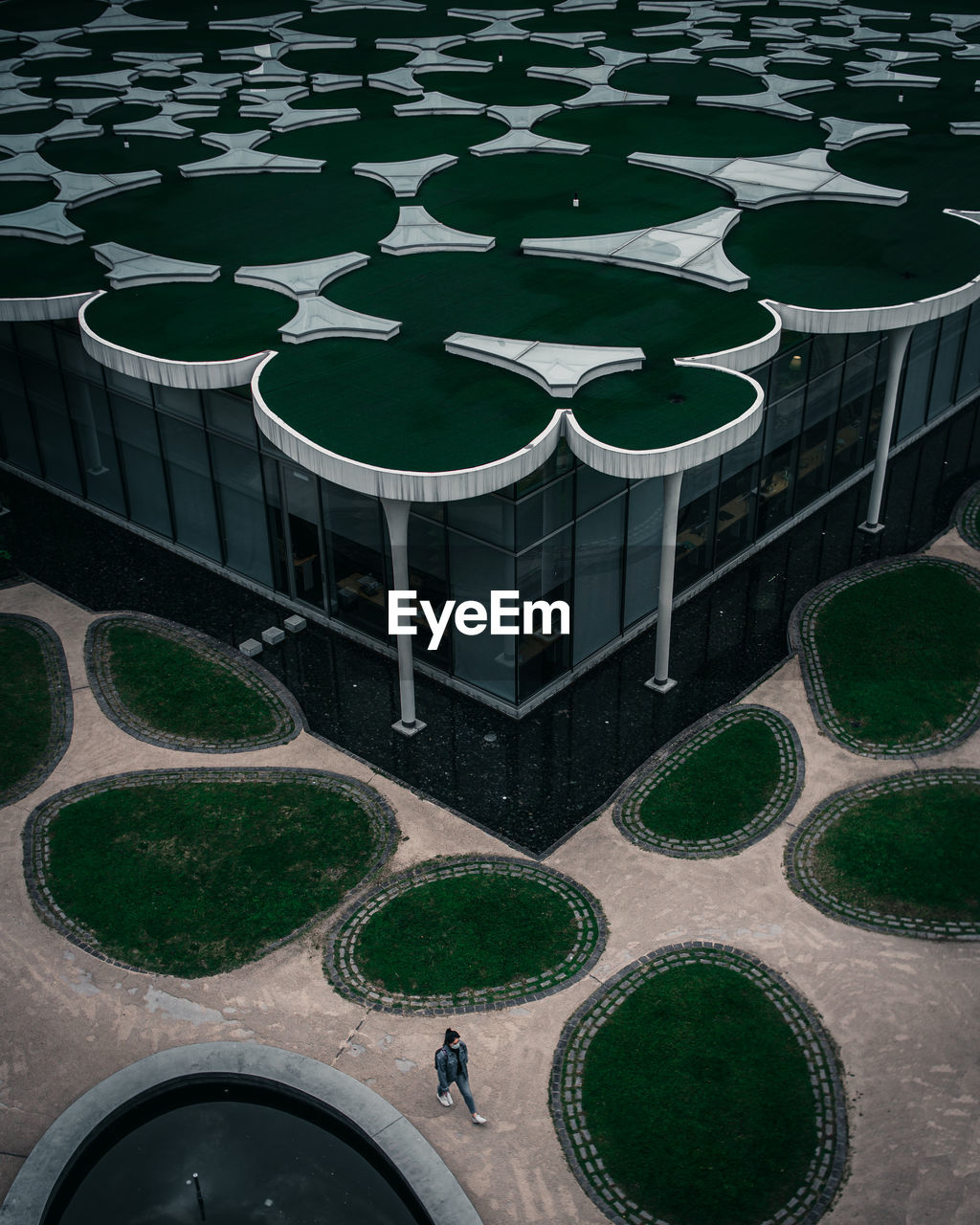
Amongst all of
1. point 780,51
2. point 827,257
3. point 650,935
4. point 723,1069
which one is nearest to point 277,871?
point 650,935

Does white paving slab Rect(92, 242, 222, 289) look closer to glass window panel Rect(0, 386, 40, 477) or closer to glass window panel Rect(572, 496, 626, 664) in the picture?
glass window panel Rect(0, 386, 40, 477)

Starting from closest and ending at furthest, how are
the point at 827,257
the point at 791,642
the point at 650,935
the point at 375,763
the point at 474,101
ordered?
the point at 650,935 → the point at 375,763 → the point at 791,642 → the point at 827,257 → the point at 474,101

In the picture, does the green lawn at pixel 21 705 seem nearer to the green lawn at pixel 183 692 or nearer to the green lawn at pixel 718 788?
the green lawn at pixel 183 692

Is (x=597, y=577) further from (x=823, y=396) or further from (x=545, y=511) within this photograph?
(x=823, y=396)

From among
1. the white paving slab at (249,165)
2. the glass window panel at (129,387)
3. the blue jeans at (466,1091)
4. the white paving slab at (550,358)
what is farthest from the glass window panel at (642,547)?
the white paving slab at (249,165)

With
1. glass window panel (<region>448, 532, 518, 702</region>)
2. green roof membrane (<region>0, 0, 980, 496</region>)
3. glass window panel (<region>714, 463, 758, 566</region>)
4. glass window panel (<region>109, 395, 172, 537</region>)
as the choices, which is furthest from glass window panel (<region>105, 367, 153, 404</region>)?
glass window panel (<region>714, 463, 758, 566</region>)

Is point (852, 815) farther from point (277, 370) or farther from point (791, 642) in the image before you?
point (277, 370)
